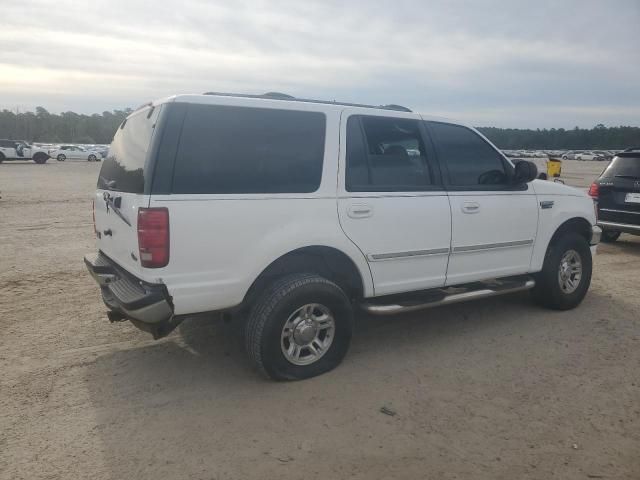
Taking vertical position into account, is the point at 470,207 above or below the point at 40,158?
above

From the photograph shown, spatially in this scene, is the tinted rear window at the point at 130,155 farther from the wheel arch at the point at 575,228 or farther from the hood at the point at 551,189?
the wheel arch at the point at 575,228

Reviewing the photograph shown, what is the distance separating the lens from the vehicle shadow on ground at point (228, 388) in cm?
301

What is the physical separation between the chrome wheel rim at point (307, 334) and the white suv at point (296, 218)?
0.01 metres

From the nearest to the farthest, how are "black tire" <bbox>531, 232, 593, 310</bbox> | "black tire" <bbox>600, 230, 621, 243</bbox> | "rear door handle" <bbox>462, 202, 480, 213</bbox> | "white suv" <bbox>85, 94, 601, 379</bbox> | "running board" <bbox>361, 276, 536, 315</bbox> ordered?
1. "white suv" <bbox>85, 94, 601, 379</bbox>
2. "running board" <bbox>361, 276, 536, 315</bbox>
3. "rear door handle" <bbox>462, 202, 480, 213</bbox>
4. "black tire" <bbox>531, 232, 593, 310</bbox>
5. "black tire" <bbox>600, 230, 621, 243</bbox>

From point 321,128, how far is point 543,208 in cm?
263

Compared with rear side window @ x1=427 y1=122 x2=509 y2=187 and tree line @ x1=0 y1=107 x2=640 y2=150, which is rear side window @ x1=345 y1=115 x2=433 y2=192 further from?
tree line @ x1=0 y1=107 x2=640 y2=150

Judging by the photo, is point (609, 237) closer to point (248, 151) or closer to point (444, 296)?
point (444, 296)

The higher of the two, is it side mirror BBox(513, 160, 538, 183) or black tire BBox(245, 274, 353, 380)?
side mirror BBox(513, 160, 538, 183)

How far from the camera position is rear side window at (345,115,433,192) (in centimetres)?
402

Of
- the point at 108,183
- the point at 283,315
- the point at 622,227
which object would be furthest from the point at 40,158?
the point at 283,315

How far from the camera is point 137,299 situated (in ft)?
10.9

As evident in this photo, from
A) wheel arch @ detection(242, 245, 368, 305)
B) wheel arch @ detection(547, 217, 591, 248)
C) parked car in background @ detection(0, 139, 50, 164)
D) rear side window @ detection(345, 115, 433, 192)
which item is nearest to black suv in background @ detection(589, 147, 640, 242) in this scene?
wheel arch @ detection(547, 217, 591, 248)

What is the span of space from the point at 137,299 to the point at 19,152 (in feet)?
121

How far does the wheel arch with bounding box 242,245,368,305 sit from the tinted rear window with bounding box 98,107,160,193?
106cm
